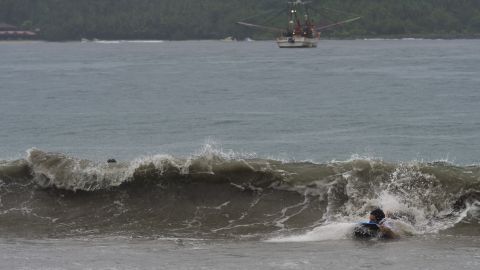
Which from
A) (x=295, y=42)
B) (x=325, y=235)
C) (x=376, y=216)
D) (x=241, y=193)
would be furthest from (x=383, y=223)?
(x=295, y=42)

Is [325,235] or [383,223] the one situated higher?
[383,223]

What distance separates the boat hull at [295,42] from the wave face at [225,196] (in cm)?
13911

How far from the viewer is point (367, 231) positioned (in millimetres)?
22625

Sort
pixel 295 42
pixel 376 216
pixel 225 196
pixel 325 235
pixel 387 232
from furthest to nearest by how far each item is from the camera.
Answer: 1. pixel 295 42
2. pixel 225 196
3. pixel 325 235
4. pixel 376 216
5. pixel 387 232

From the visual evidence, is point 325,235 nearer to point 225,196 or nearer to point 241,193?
point 241,193

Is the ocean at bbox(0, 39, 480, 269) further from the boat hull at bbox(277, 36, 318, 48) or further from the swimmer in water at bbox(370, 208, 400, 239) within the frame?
the boat hull at bbox(277, 36, 318, 48)

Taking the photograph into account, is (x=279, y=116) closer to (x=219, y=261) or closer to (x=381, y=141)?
(x=381, y=141)

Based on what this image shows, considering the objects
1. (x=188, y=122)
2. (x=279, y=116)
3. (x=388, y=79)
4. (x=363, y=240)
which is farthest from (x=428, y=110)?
(x=363, y=240)

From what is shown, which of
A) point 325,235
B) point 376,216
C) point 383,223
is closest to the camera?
point 383,223

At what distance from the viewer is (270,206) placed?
85.5 feet

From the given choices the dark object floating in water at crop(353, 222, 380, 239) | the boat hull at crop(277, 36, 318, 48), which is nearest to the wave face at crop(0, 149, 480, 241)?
the dark object floating in water at crop(353, 222, 380, 239)

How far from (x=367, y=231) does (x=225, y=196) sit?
5251 mm

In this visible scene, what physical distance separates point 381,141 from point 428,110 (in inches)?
534

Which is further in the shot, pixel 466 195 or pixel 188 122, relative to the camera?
pixel 188 122
